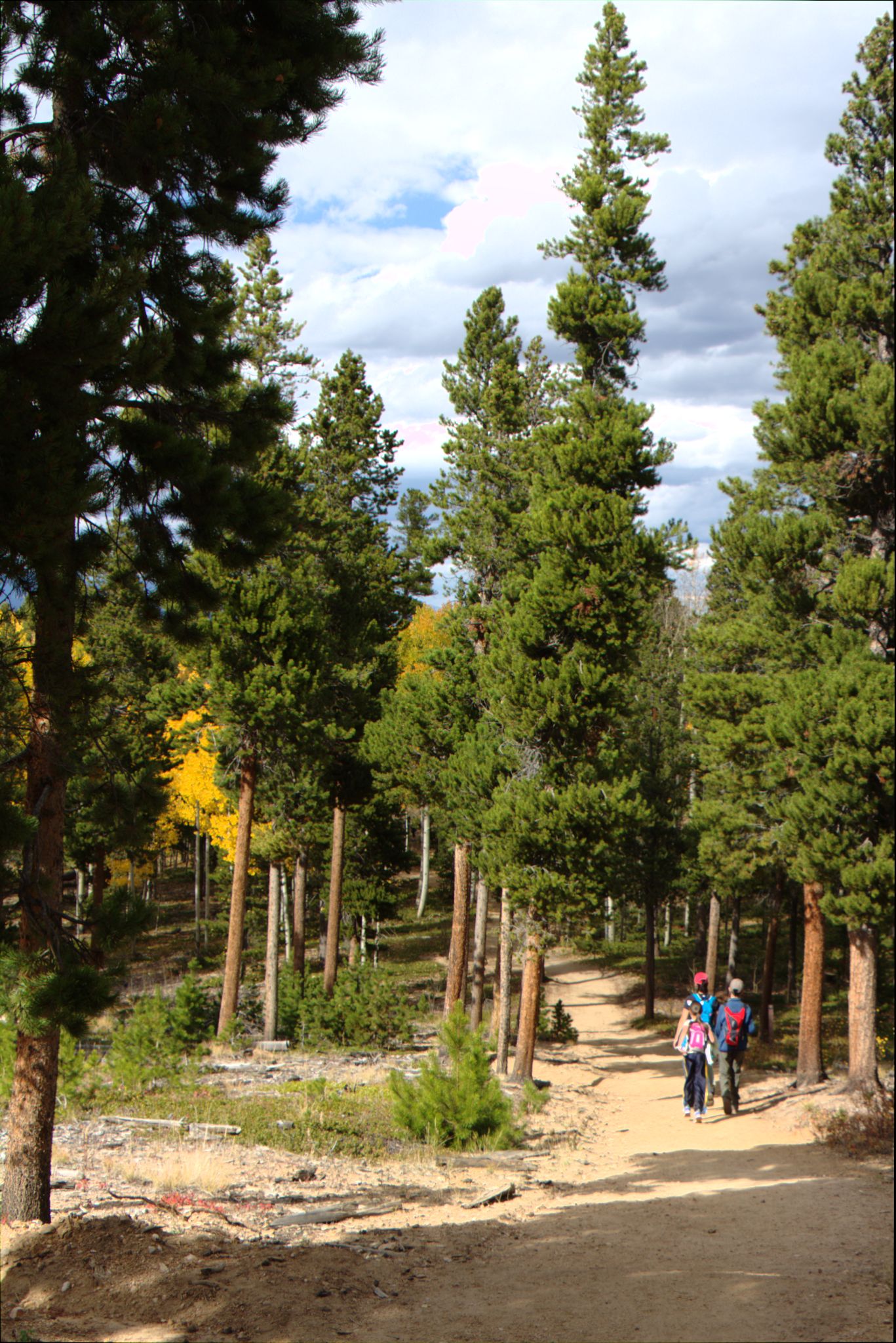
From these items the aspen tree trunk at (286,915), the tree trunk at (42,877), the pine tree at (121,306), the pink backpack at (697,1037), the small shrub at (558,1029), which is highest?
the pine tree at (121,306)

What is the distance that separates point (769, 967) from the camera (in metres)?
25.7

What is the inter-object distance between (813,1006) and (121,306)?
16752mm

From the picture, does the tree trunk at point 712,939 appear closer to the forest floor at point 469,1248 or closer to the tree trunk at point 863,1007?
the tree trunk at point 863,1007

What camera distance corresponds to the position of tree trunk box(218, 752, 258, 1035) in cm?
2247

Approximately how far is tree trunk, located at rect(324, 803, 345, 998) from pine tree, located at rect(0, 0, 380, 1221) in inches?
730

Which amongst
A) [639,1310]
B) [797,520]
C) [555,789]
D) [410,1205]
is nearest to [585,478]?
[797,520]

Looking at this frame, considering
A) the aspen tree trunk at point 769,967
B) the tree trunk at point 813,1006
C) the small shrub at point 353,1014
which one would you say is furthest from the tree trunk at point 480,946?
the tree trunk at point 813,1006

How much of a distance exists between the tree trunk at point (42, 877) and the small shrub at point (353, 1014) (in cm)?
1408

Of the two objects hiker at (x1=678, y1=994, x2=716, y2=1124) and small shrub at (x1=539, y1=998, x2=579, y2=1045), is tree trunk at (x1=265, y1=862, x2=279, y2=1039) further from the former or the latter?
hiker at (x1=678, y1=994, x2=716, y2=1124)

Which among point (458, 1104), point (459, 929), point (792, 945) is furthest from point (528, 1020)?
point (792, 945)

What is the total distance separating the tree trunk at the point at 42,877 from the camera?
8.04 m

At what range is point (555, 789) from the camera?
18.8 meters

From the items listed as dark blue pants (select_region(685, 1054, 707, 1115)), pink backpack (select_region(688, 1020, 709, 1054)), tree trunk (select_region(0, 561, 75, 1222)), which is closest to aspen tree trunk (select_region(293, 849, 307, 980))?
dark blue pants (select_region(685, 1054, 707, 1115))

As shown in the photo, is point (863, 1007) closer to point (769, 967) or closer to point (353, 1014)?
point (769, 967)
